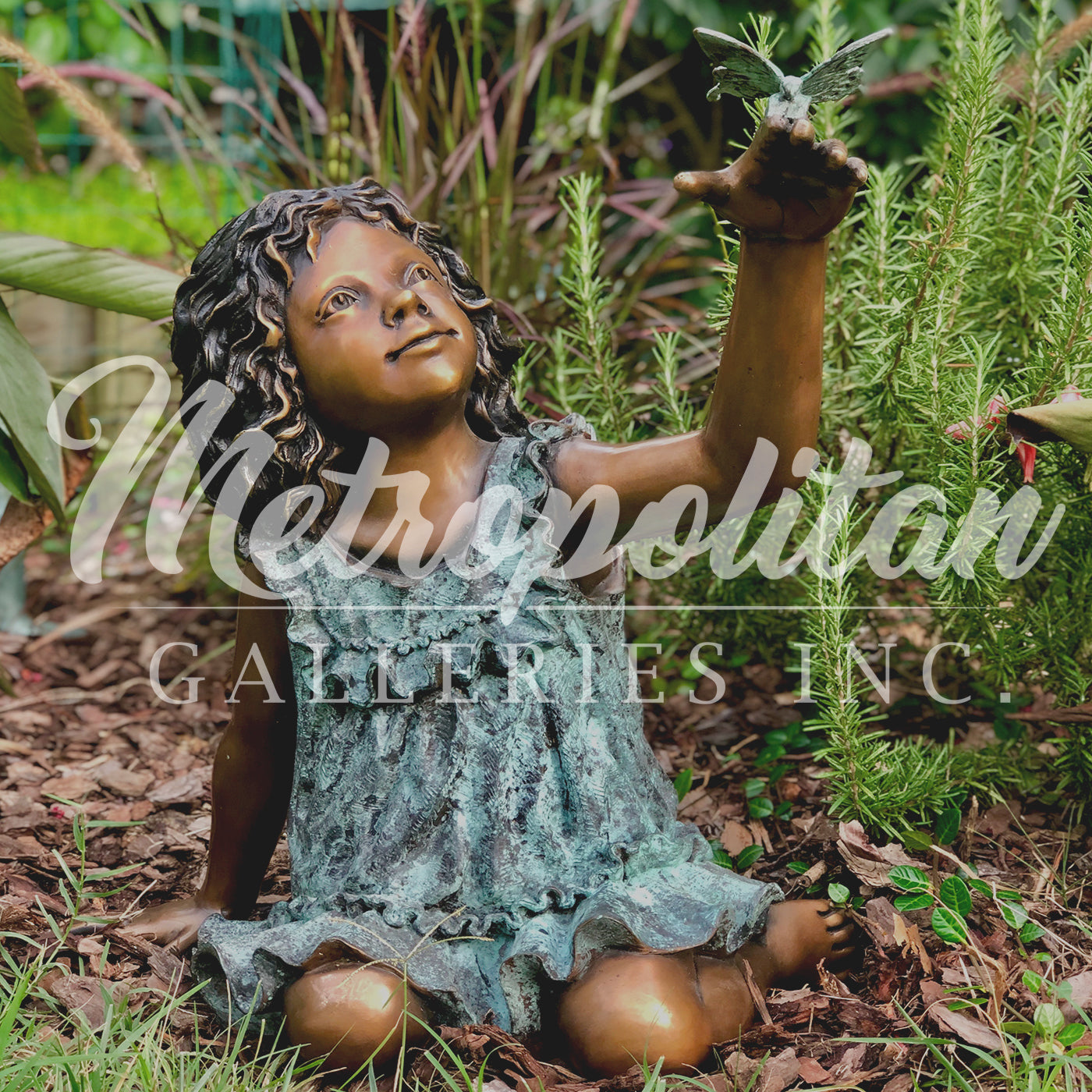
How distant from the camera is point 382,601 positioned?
5.63ft

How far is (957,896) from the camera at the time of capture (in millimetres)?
1692

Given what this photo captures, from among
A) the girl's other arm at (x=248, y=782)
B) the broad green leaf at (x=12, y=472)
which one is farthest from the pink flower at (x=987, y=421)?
the broad green leaf at (x=12, y=472)

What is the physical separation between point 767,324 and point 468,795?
0.71 m

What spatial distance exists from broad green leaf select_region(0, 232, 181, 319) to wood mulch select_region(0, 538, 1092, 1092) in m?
0.88

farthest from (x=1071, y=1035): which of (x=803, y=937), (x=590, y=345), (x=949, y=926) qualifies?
(x=590, y=345)

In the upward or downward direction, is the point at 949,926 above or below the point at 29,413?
below

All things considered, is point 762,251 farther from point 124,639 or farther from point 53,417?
point 124,639

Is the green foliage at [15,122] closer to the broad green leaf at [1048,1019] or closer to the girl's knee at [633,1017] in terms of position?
the girl's knee at [633,1017]

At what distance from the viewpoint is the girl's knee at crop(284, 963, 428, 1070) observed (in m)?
1.54

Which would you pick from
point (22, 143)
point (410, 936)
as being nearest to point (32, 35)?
point (22, 143)

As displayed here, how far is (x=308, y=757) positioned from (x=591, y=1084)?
1.84ft

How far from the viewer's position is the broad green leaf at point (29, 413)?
2.29 meters

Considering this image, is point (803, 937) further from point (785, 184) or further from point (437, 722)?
point (785, 184)

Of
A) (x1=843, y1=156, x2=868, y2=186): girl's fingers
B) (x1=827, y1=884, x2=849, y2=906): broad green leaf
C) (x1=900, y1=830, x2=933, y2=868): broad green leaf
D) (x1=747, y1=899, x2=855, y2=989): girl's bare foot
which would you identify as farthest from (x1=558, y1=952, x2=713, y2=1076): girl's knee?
(x1=843, y1=156, x2=868, y2=186): girl's fingers
